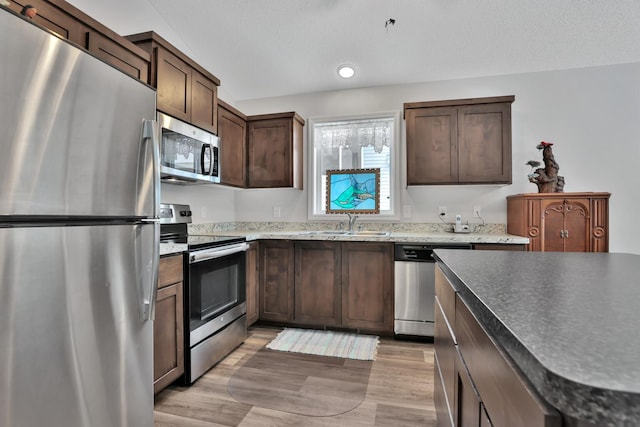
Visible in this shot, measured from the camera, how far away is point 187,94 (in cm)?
236

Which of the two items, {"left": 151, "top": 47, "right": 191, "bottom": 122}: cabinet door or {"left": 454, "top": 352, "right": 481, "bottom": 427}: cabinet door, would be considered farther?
{"left": 151, "top": 47, "right": 191, "bottom": 122}: cabinet door

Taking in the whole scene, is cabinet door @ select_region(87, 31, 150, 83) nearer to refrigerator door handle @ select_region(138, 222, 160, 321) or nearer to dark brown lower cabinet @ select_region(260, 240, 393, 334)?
refrigerator door handle @ select_region(138, 222, 160, 321)

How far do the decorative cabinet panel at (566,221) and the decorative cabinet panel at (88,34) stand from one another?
3089mm

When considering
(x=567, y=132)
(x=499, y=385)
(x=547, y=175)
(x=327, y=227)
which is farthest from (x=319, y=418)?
(x=567, y=132)

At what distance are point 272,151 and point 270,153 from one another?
0.03 metres

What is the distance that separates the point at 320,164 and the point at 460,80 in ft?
5.79

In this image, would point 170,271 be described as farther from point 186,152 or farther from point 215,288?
point 186,152

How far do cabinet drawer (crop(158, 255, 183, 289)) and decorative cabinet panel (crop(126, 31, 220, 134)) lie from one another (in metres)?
1.01

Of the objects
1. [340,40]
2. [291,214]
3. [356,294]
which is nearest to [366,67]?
[340,40]

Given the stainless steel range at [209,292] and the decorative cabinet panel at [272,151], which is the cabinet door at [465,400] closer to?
the stainless steel range at [209,292]

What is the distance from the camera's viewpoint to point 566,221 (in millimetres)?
2621

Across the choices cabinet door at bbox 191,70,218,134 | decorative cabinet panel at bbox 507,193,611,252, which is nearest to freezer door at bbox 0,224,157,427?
cabinet door at bbox 191,70,218,134

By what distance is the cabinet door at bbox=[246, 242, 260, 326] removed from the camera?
9.62 feet

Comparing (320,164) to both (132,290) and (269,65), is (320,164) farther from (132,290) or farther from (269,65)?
(132,290)
